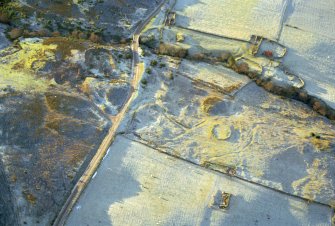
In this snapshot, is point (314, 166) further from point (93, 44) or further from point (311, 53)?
point (93, 44)

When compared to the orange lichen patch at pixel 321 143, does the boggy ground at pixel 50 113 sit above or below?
below

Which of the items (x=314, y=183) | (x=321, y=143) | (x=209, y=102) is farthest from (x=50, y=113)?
(x=321, y=143)

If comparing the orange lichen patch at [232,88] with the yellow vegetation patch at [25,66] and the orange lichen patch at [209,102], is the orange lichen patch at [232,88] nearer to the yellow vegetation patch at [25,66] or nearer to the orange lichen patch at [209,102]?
the orange lichen patch at [209,102]

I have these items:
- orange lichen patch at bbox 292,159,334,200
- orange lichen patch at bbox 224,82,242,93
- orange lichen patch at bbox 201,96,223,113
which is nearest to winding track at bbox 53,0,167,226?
orange lichen patch at bbox 201,96,223,113

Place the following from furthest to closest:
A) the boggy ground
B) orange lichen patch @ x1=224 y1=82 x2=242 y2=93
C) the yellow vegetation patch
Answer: orange lichen patch @ x1=224 y1=82 x2=242 y2=93, the yellow vegetation patch, the boggy ground

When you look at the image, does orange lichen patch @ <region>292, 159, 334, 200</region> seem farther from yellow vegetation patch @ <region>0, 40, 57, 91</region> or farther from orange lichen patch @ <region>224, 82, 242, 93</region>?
yellow vegetation patch @ <region>0, 40, 57, 91</region>

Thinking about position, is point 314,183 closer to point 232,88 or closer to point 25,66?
point 232,88

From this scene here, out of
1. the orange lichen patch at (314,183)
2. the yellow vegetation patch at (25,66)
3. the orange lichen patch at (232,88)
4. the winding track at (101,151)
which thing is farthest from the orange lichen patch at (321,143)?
the yellow vegetation patch at (25,66)

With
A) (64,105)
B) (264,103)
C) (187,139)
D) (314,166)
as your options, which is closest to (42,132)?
(64,105)
